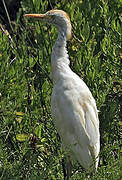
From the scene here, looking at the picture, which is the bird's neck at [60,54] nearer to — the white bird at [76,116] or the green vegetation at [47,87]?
the white bird at [76,116]

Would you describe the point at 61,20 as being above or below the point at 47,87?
above

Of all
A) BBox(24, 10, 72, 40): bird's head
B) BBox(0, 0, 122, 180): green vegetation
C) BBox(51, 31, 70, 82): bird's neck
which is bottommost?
BBox(0, 0, 122, 180): green vegetation

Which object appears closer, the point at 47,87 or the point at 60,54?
the point at 60,54

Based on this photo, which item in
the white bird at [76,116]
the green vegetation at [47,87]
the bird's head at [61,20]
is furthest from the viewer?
the green vegetation at [47,87]

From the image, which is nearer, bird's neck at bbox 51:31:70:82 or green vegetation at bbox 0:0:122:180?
bird's neck at bbox 51:31:70:82

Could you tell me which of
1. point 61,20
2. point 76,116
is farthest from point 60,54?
point 76,116

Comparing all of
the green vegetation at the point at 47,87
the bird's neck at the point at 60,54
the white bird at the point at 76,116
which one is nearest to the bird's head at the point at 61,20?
the bird's neck at the point at 60,54

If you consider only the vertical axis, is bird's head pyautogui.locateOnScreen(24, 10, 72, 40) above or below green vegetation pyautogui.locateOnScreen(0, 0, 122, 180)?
above

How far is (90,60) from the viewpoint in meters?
3.50

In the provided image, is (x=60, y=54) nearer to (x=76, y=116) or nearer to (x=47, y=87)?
(x=76, y=116)

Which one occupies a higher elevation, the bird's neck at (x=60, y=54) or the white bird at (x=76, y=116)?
the bird's neck at (x=60, y=54)

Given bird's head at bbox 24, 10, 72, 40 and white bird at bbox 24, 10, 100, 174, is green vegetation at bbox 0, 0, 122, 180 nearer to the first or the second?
white bird at bbox 24, 10, 100, 174

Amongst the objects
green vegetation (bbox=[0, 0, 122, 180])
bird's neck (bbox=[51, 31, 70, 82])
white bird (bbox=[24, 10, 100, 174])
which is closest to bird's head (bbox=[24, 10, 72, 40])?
bird's neck (bbox=[51, 31, 70, 82])

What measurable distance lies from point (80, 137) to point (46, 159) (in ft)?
1.77
